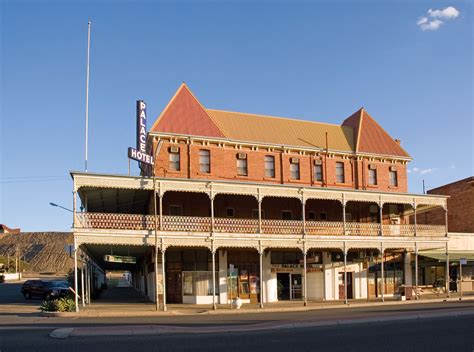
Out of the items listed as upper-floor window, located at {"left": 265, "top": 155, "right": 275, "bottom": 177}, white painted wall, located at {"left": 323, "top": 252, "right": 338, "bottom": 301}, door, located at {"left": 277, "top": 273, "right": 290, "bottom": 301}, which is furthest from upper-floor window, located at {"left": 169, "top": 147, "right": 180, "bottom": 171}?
white painted wall, located at {"left": 323, "top": 252, "right": 338, "bottom": 301}

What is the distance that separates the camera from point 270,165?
3762 centimetres

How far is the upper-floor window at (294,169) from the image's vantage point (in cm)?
3812

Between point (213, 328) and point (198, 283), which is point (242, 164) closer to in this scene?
point (198, 283)

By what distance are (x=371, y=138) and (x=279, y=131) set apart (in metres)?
7.89

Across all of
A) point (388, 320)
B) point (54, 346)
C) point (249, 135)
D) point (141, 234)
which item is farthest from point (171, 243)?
point (54, 346)

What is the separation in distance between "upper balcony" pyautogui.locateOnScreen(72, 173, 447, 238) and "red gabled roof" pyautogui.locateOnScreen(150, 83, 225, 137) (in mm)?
4149

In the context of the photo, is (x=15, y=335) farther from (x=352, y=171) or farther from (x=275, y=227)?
(x=352, y=171)

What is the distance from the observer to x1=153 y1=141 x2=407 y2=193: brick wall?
34.7m

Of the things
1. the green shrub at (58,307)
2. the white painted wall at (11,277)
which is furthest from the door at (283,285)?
the white painted wall at (11,277)

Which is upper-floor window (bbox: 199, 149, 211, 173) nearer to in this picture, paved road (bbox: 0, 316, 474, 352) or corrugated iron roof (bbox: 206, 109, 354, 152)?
corrugated iron roof (bbox: 206, 109, 354, 152)

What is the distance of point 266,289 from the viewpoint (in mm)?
35312

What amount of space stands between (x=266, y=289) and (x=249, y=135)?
34.6 ft

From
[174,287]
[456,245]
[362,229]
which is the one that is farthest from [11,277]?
[456,245]

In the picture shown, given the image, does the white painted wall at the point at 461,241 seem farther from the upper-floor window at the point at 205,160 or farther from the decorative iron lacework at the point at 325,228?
the upper-floor window at the point at 205,160
